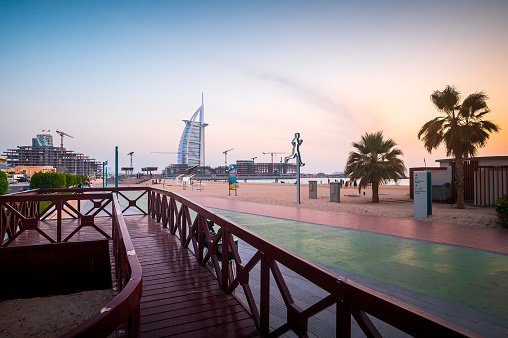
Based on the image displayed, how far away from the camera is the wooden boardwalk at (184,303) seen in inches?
107

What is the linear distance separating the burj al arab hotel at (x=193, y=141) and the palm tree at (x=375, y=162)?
485ft

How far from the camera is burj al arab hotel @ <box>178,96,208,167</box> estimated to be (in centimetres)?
15854

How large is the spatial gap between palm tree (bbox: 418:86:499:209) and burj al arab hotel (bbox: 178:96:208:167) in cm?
15144

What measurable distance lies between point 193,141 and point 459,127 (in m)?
155

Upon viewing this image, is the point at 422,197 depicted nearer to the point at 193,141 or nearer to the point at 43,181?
the point at 43,181

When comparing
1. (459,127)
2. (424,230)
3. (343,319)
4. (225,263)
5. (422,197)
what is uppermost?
(459,127)

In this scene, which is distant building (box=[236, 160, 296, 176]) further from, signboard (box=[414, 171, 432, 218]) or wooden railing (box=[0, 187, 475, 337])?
wooden railing (box=[0, 187, 475, 337])

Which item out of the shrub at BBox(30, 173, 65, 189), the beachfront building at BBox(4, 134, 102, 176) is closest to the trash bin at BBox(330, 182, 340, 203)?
the shrub at BBox(30, 173, 65, 189)

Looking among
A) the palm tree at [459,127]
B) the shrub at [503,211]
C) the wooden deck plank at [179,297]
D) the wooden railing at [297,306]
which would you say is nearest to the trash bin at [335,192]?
the palm tree at [459,127]

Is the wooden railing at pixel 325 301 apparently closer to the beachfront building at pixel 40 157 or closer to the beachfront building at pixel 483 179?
the beachfront building at pixel 483 179

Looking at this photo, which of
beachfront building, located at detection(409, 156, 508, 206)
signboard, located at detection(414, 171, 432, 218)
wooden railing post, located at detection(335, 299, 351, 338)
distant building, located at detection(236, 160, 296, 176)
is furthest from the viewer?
distant building, located at detection(236, 160, 296, 176)

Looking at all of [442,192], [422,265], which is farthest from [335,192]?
[422,265]

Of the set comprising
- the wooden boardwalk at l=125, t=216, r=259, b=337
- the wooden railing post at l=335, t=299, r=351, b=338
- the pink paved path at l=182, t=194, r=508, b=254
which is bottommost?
the pink paved path at l=182, t=194, r=508, b=254

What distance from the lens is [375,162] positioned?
16.4 meters
